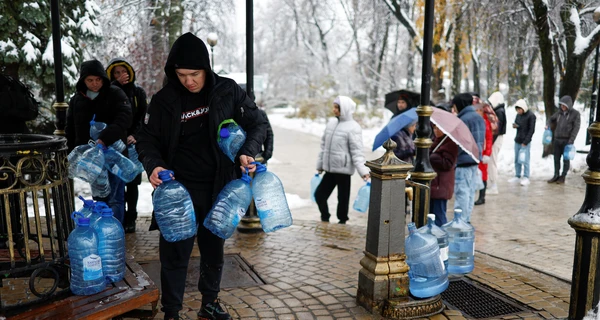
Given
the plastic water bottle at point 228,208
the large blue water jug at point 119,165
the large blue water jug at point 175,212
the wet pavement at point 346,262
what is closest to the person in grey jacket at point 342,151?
the wet pavement at point 346,262

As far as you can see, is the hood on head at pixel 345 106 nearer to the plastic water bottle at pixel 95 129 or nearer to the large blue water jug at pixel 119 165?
the large blue water jug at pixel 119 165

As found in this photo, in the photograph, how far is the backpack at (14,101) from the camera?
4895 millimetres

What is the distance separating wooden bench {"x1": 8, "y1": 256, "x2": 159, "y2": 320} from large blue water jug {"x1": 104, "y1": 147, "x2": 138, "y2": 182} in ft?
6.78

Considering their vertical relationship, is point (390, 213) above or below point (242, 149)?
below

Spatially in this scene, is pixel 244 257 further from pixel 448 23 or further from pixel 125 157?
pixel 448 23

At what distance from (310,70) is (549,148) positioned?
93.3ft

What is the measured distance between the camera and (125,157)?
17.5ft

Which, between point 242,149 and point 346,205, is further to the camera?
point 346,205

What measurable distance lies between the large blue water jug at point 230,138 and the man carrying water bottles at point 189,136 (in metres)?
0.03

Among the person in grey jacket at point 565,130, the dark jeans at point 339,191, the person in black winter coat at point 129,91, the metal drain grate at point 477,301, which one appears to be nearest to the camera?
the metal drain grate at point 477,301

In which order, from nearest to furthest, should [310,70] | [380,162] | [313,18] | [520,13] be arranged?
[380,162], [520,13], [313,18], [310,70]

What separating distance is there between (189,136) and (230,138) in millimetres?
265

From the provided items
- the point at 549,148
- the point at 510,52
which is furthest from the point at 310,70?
the point at 549,148

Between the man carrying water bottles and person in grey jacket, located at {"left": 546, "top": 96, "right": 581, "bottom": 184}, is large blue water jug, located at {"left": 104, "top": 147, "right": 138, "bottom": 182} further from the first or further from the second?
person in grey jacket, located at {"left": 546, "top": 96, "right": 581, "bottom": 184}
